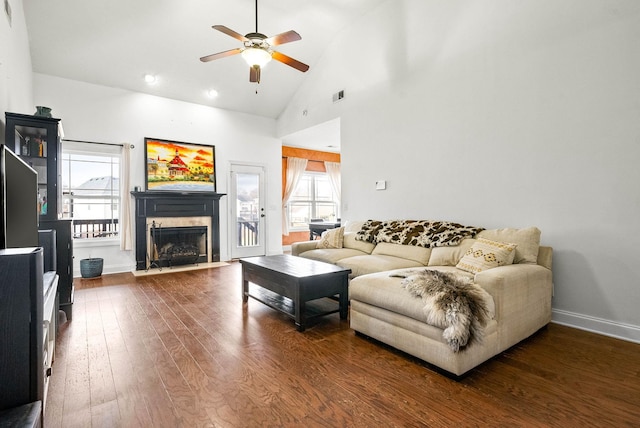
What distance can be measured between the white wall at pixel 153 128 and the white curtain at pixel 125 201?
119 millimetres

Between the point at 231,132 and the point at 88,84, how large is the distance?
2.43 metres

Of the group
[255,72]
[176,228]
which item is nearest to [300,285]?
[255,72]

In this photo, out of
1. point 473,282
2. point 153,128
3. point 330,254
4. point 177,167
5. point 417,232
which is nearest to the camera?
point 473,282

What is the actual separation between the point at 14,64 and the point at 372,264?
162 inches

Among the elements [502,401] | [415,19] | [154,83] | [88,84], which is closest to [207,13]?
[154,83]

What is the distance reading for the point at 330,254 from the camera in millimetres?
4051

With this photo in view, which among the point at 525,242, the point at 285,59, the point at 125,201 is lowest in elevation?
Result: the point at 525,242

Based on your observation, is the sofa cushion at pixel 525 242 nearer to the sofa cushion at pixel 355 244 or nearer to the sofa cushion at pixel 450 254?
the sofa cushion at pixel 450 254

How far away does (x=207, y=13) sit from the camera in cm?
467

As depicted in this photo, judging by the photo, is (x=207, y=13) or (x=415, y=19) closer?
(x=415, y=19)

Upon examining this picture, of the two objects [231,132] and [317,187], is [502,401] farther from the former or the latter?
[317,187]

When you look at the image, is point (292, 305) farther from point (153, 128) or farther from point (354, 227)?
point (153, 128)

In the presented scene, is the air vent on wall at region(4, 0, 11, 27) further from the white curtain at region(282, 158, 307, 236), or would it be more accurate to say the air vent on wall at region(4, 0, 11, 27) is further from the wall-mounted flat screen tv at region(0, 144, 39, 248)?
the white curtain at region(282, 158, 307, 236)

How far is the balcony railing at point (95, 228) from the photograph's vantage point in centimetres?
536
